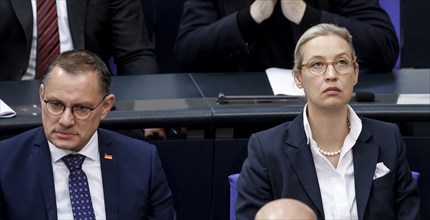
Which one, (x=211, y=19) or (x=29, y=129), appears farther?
(x=211, y=19)

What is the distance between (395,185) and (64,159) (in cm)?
80

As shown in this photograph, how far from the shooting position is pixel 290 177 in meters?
2.20

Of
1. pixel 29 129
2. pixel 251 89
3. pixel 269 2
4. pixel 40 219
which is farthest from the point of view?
pixel 269 2

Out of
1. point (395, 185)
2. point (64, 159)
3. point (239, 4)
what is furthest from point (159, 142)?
point (239, 4)

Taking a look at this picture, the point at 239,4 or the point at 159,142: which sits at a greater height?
the point at 239,4

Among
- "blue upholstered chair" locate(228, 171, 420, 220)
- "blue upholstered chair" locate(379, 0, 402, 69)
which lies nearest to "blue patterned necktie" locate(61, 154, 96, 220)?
Answer: "blue upholstered chair" locate(228, 171, 420, 220)

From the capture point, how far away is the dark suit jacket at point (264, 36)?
298cm

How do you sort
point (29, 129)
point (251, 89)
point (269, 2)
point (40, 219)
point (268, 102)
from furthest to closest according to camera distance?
point (269, 2) < point (251, 89) < point (268, 102) < point (29, 129) < point (40, 219)

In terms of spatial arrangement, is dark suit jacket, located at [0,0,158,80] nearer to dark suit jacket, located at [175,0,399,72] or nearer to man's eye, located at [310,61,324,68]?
dark suit jacket, located at [175,0,399,72]

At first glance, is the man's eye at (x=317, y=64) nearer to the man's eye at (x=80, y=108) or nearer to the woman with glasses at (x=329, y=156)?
the woman with glasses at (x=329, y=156)

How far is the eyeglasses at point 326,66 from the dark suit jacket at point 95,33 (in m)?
1.02

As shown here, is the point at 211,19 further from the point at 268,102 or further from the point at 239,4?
the point at 268,102

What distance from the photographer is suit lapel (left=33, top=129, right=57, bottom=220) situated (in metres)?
2.15

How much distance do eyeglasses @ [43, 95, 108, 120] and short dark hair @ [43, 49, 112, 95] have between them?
65 millimetres
